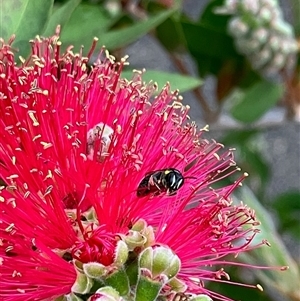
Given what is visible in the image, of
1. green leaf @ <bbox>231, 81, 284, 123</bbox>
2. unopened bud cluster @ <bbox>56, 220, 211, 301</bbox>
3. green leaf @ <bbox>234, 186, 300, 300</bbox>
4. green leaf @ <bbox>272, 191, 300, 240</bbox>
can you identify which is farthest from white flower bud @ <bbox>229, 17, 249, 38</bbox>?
unopened bud cluster @ <bbox>56, 220, 211, 301</bbox>

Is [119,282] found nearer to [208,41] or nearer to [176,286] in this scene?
[176,286]

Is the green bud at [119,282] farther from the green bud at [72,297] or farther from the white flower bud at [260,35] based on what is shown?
the white flower bud at [260,35]

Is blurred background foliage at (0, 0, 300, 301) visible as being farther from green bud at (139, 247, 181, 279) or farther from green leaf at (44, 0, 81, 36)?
green bud at (139, 247, 181, 279)

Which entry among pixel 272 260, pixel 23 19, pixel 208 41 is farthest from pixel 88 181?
pixel 208 41

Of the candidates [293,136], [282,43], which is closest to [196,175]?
[282,43]

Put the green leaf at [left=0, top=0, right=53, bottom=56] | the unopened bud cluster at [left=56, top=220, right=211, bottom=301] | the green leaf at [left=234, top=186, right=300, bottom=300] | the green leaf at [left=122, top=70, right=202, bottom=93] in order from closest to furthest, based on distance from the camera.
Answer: the unopened bud cluster at [left=56, top=220, right=211, bottom=301] → the green leaf at [left=0, top=0, right=53, bottom=56] → the green leaf at [left=122, top=70, right=202, bottom=93] → the green leaf at [left=234, top=186, right=300, bottom=300]

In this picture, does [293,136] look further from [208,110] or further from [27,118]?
[27,118]
